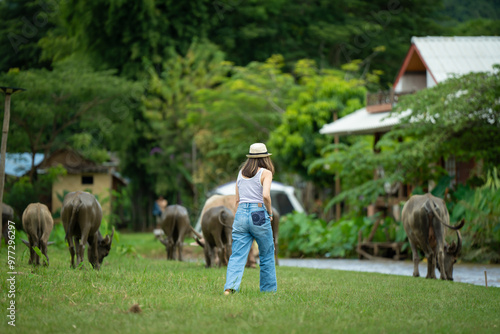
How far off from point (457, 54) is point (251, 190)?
1629 centimetres

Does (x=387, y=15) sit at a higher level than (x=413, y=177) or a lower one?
higher

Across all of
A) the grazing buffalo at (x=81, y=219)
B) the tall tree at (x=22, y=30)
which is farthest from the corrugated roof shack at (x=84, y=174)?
the grazing buffalo at (x=81, y=219)

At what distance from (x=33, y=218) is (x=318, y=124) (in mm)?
19545

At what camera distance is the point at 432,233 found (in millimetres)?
12492

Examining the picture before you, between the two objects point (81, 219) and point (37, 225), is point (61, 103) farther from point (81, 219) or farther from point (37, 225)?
point (81, 219)

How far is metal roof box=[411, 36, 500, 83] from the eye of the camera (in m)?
21.7

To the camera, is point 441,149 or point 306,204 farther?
point 306,204

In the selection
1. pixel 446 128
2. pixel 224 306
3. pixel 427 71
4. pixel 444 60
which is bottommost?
pixel 224 306

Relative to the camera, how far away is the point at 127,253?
17.0 m

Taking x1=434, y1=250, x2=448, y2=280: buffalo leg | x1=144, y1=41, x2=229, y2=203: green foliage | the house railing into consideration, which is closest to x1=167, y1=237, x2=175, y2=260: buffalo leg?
x1=434, y1=250, x2=448, y2=280: buffalo leg

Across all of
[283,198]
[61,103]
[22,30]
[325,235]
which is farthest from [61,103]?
[22,30]

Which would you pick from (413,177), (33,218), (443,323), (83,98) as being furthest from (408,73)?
(443,323)

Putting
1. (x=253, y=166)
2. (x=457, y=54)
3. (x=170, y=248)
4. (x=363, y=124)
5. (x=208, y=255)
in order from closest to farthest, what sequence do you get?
(x=253, y=166) → (x=208, y=255) → (x=170, y=248) → (x=363, y=124) → (x=457, y=54)

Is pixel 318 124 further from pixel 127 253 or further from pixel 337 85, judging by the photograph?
pixel 127 253
